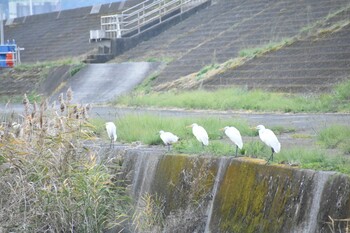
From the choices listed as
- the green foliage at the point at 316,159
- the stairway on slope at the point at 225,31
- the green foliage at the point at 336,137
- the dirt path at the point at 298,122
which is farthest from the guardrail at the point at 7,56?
the green foliage at the point at 316,159

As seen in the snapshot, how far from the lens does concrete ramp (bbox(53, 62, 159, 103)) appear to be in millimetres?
32844

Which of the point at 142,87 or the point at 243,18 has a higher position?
the point at 243,18

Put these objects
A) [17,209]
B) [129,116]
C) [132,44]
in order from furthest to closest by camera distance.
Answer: [132,44] → [129,116] → [17,209]

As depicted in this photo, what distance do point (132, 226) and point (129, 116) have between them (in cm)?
500

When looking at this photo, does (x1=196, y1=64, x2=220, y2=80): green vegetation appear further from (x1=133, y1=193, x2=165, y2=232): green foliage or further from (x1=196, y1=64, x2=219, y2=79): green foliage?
(x1=133, y1=193, x2=165, y2=232): green foliage

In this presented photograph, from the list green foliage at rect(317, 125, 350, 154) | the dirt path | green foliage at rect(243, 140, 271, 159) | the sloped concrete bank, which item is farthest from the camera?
the dirt path

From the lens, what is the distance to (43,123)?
1314 centimetres

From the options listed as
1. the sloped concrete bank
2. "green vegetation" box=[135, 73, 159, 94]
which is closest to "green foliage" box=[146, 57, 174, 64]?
"green vegetation" box=[135, 73, 159, 94]

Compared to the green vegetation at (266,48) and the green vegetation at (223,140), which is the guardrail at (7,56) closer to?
the green vegetation at (266,48)

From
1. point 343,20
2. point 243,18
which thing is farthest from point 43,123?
point 243,18

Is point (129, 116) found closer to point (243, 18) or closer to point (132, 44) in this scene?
point (243, 18)

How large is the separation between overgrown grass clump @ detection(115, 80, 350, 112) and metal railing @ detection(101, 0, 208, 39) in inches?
544

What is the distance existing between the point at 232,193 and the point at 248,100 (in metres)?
11.3

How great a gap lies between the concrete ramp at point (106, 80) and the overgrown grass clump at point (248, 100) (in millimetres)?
3965
